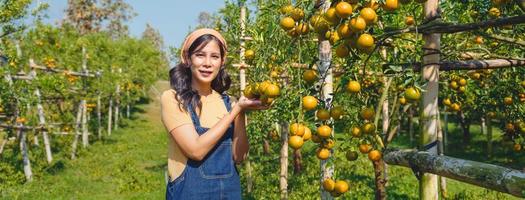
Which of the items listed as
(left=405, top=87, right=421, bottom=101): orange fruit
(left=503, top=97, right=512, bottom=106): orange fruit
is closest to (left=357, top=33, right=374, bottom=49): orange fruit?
(left=405, top=87, right=421, bottom=101): orange fruit

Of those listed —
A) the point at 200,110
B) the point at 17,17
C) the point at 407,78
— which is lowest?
the point at 200,110

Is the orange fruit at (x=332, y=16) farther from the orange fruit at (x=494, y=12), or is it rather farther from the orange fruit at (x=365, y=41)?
the orange fruit at (x=494, y=12)

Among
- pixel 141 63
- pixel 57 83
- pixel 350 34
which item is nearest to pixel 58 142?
pixel 57 83

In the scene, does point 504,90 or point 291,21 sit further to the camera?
point 504,90

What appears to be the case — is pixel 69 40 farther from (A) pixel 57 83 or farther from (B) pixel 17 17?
(B) pixel 17 17

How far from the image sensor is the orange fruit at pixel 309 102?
7.27 feet

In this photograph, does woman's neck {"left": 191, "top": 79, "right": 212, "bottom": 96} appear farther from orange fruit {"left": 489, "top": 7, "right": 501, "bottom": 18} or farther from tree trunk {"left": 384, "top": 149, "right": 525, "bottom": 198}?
orange fruit {"left": 489, "top": 7, "right": 501, "bottom": 18}

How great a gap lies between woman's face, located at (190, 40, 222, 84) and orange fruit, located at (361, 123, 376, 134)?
952 mm

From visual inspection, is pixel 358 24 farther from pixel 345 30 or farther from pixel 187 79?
pixel 187 79

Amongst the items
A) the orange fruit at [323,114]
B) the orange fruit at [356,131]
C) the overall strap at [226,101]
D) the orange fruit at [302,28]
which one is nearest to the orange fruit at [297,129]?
the orange fruit at [323,114]

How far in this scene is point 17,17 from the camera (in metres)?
10.0

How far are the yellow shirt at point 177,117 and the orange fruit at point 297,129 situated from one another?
65 cm

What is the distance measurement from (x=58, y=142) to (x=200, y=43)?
15.9 meters

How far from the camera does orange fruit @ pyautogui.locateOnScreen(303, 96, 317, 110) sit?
2.22 meters
